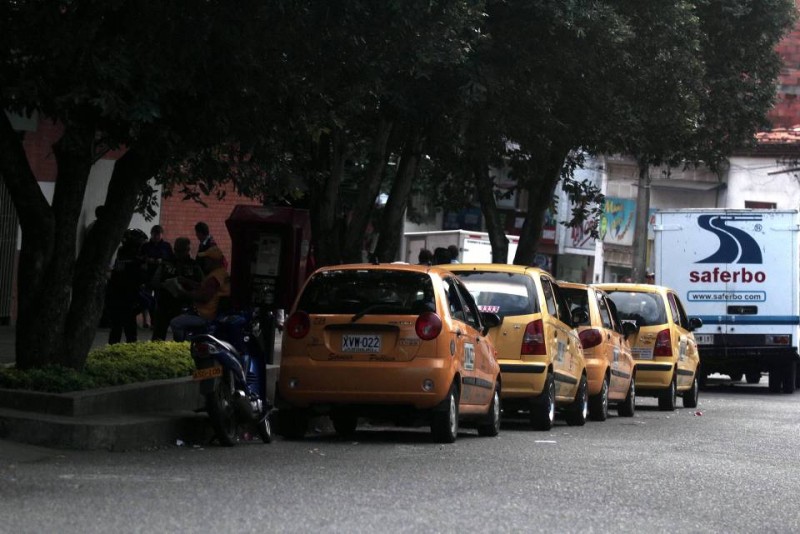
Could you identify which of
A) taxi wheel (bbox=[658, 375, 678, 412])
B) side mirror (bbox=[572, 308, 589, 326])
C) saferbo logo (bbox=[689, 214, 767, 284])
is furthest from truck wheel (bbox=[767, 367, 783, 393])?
side mirror (bbox=[572, 308, 589, 326])

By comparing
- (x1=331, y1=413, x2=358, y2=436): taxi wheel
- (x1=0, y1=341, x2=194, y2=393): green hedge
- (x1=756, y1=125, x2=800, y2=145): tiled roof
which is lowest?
(x1=331, y1=413, x2=358, y2=436): taxi wheel

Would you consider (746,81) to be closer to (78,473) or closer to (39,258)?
(39,258)

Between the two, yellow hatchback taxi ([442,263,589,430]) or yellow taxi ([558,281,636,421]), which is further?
yellow taxi ([558,281,636,421])

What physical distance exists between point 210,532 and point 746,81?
23.1m

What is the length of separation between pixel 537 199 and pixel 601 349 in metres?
9.78

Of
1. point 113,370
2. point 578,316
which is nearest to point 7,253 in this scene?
point 578,316

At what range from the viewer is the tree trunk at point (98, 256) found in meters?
13.6

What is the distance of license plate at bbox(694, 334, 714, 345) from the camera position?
27688 mm

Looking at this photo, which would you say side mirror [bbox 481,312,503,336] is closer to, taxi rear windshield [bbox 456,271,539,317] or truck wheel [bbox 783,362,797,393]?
taxi rear windshield [bbox 456,271,539,317]

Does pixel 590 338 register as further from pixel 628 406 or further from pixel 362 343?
pixel 362 343

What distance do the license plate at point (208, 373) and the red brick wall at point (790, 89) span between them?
4725 cm

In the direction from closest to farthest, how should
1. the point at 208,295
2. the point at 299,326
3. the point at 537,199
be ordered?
the point at 299,326, the point at 208,295, the point at 537,199

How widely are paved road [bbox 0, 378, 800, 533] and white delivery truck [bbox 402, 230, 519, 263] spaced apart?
93.8 feet

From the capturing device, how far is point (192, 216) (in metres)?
30.7
